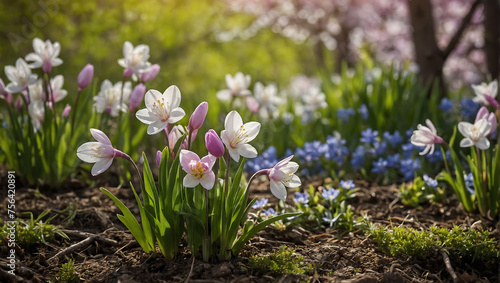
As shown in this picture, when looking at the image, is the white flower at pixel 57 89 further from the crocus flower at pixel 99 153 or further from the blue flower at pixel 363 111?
the blue flower at pixel 363 111

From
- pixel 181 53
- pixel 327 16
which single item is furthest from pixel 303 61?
pixel 181 53

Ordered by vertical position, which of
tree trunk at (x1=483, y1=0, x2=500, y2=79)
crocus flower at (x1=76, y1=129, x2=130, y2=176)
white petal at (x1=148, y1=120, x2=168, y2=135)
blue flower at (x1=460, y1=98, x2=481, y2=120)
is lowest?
blue flower at (x1=460, y1=98, x2=481, y2=120)

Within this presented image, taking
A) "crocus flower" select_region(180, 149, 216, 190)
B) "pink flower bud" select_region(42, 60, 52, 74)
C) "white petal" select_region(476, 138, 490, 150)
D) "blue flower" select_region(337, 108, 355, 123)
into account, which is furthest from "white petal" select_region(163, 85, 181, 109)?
"blue flower" select_region(337, 108, 355, 123)

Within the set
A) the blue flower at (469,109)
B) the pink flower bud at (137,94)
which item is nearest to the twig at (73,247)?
the pink flower bud at (137,94)

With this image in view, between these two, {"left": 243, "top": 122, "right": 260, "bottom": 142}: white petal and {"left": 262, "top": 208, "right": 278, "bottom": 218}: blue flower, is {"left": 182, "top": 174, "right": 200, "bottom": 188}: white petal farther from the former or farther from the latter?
{"left": 262, "top": 208, "right": 278, "bottom": 218}: blue flower

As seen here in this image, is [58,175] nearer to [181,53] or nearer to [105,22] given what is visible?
[105,22]

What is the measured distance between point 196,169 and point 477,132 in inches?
48.9

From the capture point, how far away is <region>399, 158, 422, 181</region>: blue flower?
107 inches

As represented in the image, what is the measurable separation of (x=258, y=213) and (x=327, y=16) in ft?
23.4

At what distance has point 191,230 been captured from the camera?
5.50ft

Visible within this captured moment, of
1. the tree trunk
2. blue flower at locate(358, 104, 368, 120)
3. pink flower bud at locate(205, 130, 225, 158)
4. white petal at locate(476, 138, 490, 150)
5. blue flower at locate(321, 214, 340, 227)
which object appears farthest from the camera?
the tree trunk

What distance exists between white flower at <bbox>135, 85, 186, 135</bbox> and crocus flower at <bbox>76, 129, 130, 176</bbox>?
143 mm

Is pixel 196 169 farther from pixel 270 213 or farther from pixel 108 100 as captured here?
pixel 108 100

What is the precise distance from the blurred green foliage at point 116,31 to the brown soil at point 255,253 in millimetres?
1371
